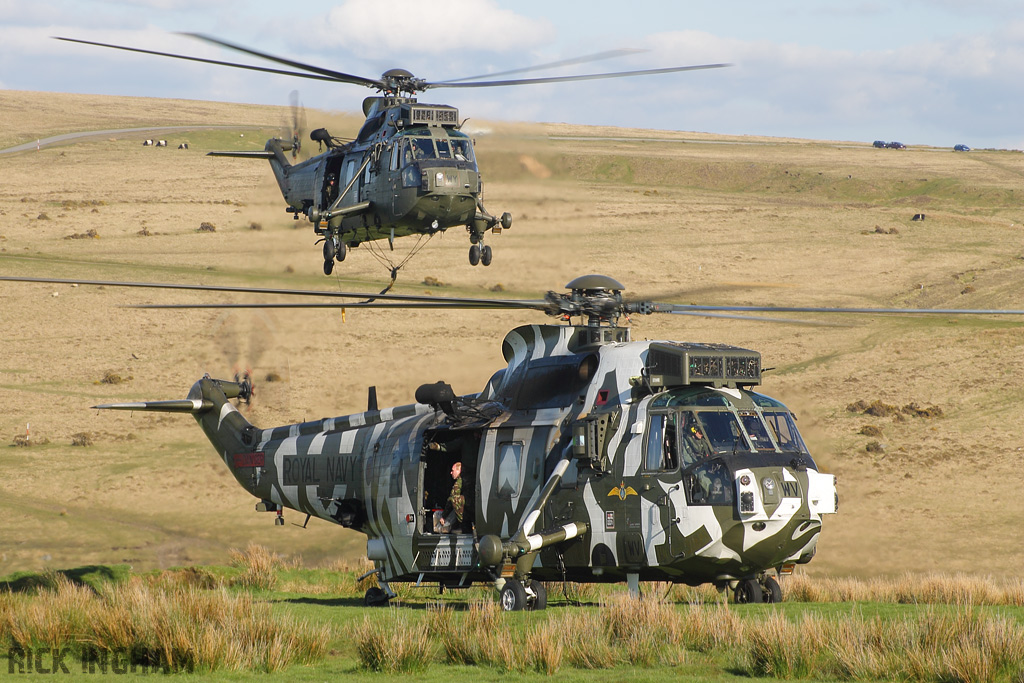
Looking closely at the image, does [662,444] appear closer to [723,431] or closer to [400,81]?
[723,431]

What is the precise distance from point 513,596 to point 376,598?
424cm

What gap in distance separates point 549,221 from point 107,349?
21.5m

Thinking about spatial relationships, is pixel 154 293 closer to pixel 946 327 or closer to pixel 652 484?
pixel 946 327

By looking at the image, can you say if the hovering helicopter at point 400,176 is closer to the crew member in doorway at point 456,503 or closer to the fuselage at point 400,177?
the fuselage at point 400,177

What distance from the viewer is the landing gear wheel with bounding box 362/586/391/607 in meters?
20.3

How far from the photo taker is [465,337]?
45.1 m

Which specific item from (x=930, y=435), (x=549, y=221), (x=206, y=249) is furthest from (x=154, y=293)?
(x=930, y=435)

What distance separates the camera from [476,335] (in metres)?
45.4

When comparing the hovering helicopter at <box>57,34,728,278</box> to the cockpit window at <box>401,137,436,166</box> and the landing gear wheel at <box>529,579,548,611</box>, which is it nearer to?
the cockpit window at <box>401,137,436,166</box>

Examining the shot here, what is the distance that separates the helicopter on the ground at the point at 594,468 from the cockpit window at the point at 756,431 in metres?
0.03

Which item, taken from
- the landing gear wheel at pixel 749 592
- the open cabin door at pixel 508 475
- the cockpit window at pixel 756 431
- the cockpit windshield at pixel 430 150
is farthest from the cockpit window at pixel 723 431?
the cockpit windshield at pixel 430 150

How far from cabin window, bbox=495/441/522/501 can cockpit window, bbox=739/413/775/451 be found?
147 inches

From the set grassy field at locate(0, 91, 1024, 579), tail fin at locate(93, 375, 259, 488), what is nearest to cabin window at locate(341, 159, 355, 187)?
grassy field at locate(0, 91, 1024, 579)

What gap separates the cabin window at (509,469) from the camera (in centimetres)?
1817
